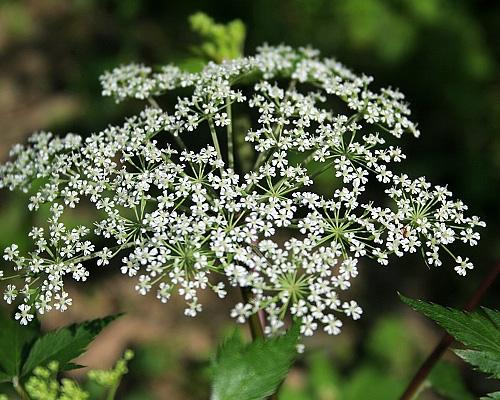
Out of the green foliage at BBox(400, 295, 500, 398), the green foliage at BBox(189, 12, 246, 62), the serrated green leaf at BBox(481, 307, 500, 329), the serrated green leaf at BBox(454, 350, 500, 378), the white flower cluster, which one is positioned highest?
the green foliage at BBox(189, 12, 246, 62)

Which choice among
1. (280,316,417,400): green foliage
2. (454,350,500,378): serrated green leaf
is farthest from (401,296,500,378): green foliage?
(280,316,417,400): green foliage

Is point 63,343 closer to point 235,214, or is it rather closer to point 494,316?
point 235,214

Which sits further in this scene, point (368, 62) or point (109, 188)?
point (368, 62)

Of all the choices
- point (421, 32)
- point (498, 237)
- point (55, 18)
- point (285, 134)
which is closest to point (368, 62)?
point (421, 32)

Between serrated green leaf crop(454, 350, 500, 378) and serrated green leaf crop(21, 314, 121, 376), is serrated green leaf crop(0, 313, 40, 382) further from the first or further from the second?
serrated green leaf crop(454, 350, 500, 378)

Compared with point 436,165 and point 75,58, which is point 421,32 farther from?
point 75,58

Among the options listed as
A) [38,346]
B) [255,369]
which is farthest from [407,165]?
[38,346]
